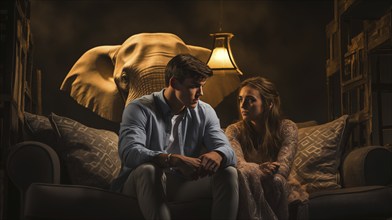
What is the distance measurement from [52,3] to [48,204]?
8.32 feet

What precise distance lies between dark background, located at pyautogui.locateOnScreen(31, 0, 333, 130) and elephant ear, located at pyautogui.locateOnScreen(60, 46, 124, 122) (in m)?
0.18

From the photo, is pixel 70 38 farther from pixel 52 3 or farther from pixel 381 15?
pixel 381 15

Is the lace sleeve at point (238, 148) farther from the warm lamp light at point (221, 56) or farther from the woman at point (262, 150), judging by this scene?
the warm lamp light at point (221, 56)

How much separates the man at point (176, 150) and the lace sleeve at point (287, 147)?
0.33 m

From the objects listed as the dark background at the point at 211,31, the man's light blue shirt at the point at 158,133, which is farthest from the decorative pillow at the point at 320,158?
the dark background at the point at 211,31

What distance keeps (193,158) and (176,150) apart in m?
0.30

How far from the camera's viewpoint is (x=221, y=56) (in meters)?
4.57

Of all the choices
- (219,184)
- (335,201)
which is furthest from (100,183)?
(335,201)

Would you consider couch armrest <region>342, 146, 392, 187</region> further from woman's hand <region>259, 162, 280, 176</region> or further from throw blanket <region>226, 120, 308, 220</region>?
woman's hand <region>259, 162, 280, 176</region>

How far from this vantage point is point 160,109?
334 centimetres

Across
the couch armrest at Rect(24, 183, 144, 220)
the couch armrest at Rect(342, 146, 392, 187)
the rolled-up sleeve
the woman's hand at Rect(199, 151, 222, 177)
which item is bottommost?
the couch armrest at Rect(24, 183, 144, 220)

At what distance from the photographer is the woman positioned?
3.28 m

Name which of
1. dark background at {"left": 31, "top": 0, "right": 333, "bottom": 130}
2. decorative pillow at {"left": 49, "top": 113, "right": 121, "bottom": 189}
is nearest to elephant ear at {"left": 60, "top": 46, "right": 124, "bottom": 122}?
dark background at {"left": 31, "top": 0, "right": 333, "bottom": 130}

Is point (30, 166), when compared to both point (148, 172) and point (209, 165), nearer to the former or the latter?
point (148, 172)
